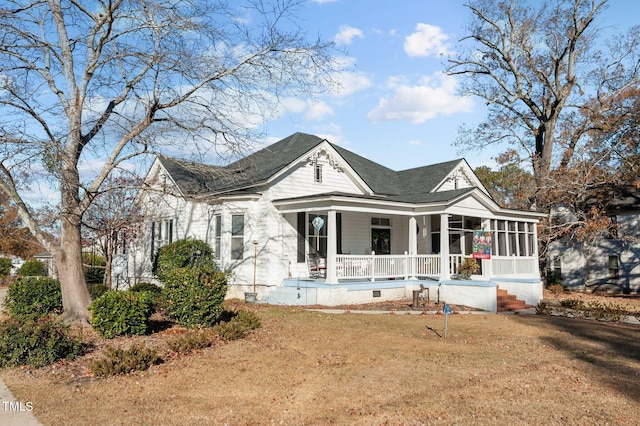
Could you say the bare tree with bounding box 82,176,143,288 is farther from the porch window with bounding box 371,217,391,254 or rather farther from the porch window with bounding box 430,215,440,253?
the porch window with bounding box 430,215,440,253

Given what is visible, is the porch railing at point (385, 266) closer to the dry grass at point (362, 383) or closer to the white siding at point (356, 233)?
the white siding at point (356, 233)

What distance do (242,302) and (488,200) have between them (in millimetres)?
10577

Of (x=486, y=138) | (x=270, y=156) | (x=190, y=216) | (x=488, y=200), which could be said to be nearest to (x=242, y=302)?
(x=190, y=216)

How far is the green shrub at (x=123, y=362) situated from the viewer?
7.54 m

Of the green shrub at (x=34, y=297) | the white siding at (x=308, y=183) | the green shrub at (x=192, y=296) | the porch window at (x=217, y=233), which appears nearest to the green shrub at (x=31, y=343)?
the green shrub at (x=192, y=296)

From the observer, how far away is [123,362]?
25.3ft

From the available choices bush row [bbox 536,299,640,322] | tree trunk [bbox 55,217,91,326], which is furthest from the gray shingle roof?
bush row [bbox 536,299,640,322]

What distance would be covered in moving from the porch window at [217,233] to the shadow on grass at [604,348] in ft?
36.9

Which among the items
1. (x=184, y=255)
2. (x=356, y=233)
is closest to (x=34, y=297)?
(x=184, y=255)

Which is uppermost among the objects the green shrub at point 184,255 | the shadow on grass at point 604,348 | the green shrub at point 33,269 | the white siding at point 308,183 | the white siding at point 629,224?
the white siding at point 308,183

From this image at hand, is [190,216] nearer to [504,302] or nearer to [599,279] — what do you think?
[504,302]

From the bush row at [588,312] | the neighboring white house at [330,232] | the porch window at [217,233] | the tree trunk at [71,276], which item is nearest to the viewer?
the tree trunk at [71,276]

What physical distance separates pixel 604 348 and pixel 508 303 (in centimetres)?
745

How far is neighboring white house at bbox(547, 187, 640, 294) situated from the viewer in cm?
2608
